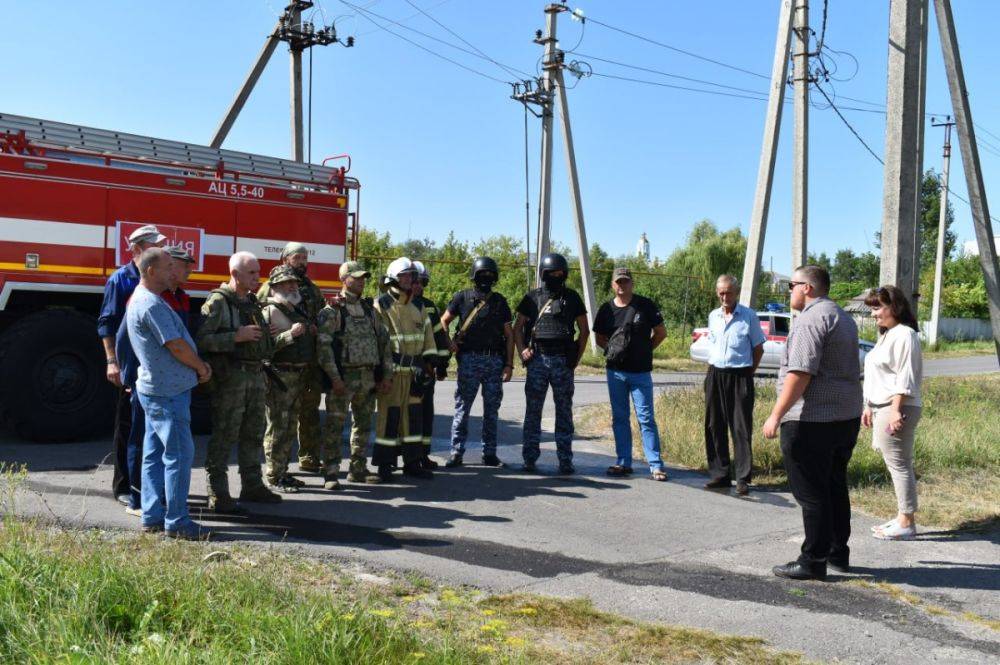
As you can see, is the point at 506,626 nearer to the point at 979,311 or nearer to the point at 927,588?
the point at 927,588

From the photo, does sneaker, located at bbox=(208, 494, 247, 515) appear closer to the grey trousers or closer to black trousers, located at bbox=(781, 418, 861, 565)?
black trousers, located at bbox=(781, 418, 861, 565)

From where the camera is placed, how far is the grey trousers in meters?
6.32

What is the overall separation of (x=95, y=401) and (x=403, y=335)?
3.58 m

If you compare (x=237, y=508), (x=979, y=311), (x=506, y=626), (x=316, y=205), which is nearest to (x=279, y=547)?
(x=237, y=508)

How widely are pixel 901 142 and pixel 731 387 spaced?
3.53 meters

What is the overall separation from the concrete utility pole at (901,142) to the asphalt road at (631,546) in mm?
3187

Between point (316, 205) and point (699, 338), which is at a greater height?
point (316, 205)

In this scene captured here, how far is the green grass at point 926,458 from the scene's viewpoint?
730cm

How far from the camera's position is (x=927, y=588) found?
530 cm

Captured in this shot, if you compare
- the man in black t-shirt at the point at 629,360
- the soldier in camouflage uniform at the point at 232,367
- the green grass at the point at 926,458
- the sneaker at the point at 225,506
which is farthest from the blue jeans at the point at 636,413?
the sneaker at the point at 225,506

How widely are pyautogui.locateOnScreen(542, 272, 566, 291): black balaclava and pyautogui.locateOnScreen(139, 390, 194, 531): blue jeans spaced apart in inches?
149

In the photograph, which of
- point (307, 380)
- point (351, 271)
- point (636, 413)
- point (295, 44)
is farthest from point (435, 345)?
point (295, 44)

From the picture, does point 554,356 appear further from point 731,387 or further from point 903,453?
point 903,453

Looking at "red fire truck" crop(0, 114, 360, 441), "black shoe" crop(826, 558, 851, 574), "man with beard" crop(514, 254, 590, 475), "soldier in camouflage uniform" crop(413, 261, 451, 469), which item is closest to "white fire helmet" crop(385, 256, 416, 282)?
"soldier in camouflage uniform" crop(413, 261, 451, 469)
